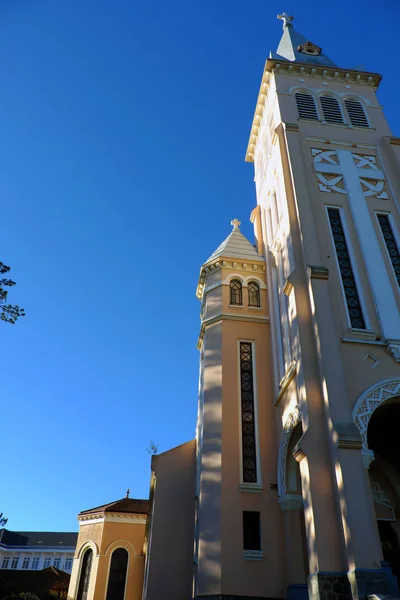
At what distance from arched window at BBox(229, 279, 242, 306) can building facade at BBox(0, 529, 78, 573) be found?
6170 cm

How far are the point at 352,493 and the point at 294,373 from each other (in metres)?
4.02

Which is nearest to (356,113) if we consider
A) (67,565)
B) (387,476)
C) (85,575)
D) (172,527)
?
(387,476)

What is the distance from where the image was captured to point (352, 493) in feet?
33.7

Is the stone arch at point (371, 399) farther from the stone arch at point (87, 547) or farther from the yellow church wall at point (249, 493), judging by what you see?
the stone arch at point (87, 547)

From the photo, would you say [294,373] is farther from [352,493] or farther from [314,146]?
[314,146]

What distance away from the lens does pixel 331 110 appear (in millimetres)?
21547

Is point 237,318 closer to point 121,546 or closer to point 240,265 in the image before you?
point 240,265

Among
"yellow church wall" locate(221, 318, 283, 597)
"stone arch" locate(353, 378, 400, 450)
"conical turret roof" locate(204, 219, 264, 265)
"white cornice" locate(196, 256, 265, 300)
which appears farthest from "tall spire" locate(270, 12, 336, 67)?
"stone arch" locate(353, 378, 400, 450)

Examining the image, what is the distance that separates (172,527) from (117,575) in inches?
344

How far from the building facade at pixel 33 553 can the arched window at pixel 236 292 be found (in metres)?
61.7

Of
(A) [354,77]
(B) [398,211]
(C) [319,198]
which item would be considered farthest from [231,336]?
(A) [354,77]

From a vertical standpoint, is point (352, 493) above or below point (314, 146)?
below

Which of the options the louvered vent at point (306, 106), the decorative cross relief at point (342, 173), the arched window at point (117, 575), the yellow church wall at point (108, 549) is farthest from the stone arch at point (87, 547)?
the louvered vent at point (306, 106)

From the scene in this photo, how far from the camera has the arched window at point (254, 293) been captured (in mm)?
18789
